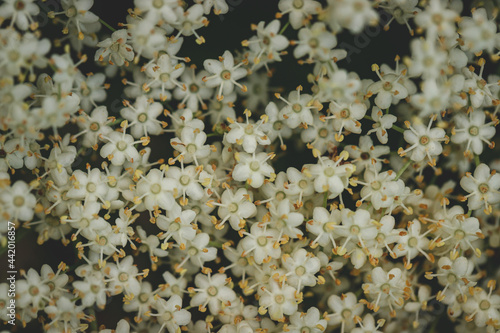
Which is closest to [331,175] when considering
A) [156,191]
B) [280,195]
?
[280,195]

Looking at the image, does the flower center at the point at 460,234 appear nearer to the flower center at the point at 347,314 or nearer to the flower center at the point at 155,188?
the flower center at the point at 347,314

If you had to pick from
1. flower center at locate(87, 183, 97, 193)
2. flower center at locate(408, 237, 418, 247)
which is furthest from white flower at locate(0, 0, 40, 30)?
flower center at locate(408, 237, 418, 247)

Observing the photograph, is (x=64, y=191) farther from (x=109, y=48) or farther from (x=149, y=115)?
(x=109, y=48)

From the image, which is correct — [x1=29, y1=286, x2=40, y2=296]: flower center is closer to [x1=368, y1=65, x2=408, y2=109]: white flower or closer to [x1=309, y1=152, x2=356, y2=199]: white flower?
[x1=309, y1=152, x2=356, y2=199]: white flower

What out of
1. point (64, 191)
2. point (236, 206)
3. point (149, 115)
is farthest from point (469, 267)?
point (64, 191)

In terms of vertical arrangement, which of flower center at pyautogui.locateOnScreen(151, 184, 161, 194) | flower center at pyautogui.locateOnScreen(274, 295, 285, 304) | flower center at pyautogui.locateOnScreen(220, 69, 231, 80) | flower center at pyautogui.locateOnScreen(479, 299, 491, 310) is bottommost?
flower center at pyautogui.locateOnScreen(479, 299, 491, 310)

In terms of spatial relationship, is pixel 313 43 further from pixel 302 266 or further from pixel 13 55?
pixel 13 55

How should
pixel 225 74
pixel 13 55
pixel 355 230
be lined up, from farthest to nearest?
pixel 225 74 < pixel 355 230 < pixel 13 55
